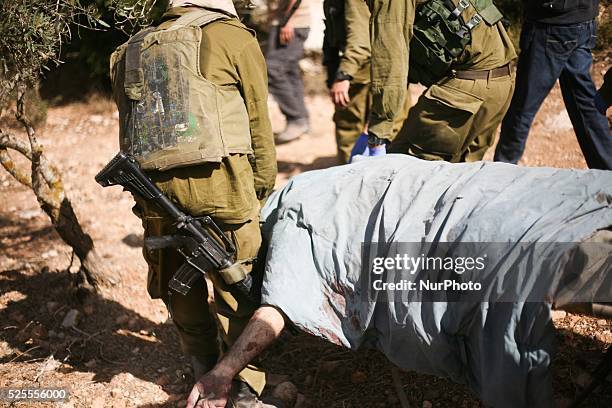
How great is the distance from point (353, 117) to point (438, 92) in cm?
153

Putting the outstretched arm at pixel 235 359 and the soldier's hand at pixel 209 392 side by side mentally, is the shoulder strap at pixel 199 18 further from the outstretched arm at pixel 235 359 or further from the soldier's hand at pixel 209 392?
the soldier's hand at pixel 209 392

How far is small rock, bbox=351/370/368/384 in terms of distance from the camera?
317 cm

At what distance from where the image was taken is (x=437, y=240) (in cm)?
231

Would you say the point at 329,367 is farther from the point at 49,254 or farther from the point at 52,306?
the point at 49,254

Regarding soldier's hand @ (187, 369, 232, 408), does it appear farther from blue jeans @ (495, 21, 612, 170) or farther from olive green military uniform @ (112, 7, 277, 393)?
blue jeans @ (495, 21, 612, 170)

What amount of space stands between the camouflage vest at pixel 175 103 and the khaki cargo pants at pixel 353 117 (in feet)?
8.14

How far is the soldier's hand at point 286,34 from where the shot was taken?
19.2 feet

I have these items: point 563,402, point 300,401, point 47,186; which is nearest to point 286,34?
point 47,186

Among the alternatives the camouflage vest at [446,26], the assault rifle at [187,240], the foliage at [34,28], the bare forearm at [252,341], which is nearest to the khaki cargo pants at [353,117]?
the camouflage vest at [446,26]

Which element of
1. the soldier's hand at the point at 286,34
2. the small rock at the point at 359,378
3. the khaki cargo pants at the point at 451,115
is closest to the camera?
the small rock at the point at 359,378

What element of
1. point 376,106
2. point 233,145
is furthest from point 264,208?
point 376,106

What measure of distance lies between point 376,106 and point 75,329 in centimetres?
204

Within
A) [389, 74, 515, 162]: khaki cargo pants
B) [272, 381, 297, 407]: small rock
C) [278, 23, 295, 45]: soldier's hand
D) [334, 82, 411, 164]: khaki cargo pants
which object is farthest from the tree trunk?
[278, 23, 295, 45]: soldier's hand

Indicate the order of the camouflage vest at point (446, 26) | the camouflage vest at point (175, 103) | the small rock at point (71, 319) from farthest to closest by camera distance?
the small rock at point (71, 319) < the camouflage vest at point (446, 26) < the camouflage vest at point (175, 103)
